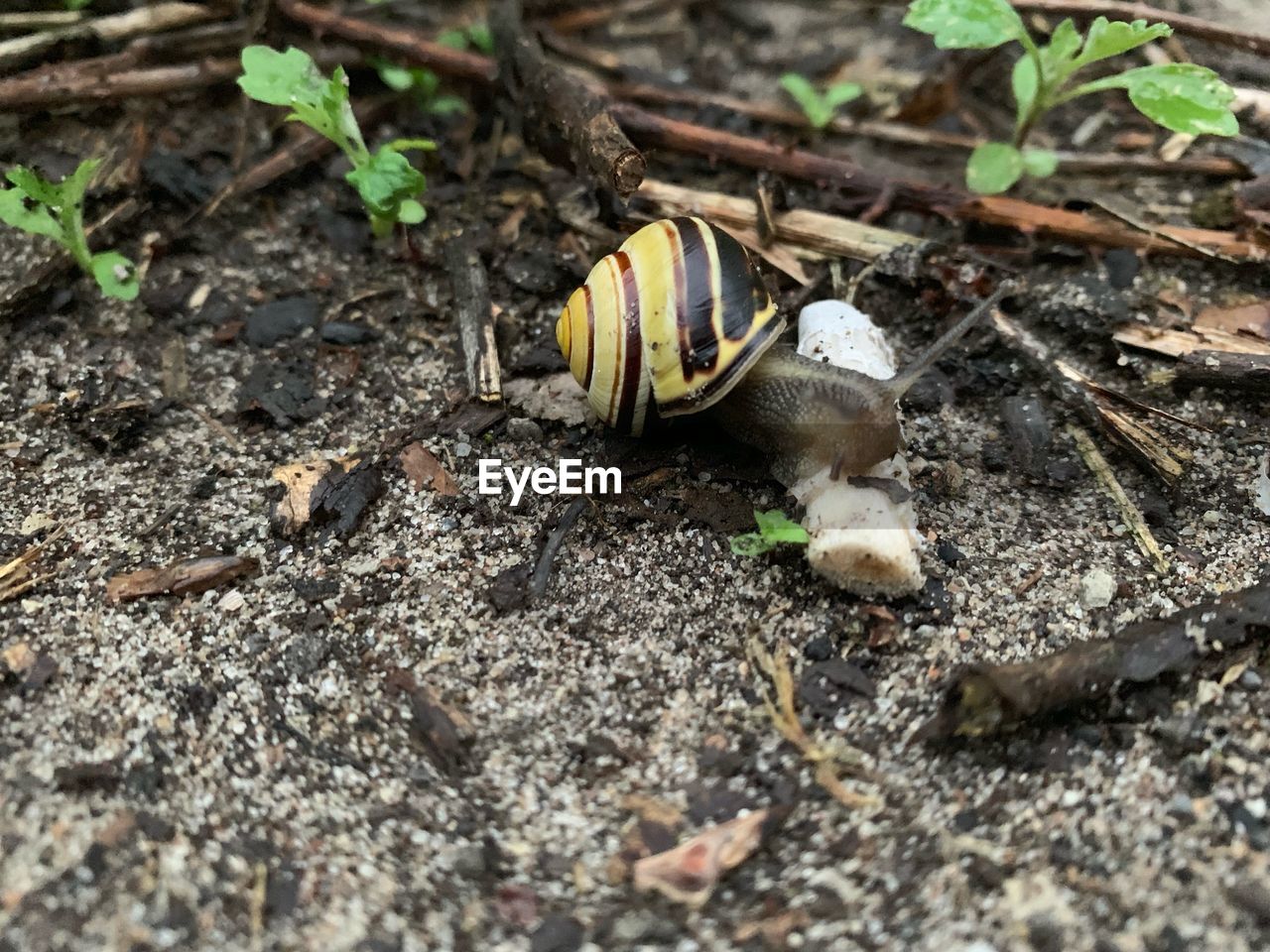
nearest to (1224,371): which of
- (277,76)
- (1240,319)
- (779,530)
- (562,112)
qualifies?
(1240,319)

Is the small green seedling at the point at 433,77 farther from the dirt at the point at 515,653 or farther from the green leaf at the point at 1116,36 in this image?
the green leaf at the point at 1116,36

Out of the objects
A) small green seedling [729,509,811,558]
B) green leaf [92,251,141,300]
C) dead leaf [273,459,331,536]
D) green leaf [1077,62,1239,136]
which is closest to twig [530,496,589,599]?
small green seedling [729,509,811,558]

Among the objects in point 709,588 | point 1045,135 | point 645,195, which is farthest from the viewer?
point 1045,135

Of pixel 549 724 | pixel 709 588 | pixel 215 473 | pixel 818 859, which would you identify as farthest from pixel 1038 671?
pixel 215 473

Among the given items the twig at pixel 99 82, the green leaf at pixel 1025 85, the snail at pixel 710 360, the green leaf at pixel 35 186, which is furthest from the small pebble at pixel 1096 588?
the twig at pixel 99 82

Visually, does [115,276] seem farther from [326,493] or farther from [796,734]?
[796,734]

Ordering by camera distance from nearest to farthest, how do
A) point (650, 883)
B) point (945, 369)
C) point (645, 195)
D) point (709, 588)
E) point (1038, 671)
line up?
point (650, 883)
point (1038, 671)
point (709, 588)
point (945, 369)
point (645, 195)

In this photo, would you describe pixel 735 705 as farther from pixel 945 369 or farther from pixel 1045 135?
pixel 1045 135
